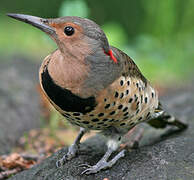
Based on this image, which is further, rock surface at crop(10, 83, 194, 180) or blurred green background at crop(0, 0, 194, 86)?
blurred green background at crop(0, 0, 194, 86)

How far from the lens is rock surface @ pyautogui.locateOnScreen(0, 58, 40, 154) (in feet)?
18.4

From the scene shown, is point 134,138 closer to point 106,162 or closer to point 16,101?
point 106,162

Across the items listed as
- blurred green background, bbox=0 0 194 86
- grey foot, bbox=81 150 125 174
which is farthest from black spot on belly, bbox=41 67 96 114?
blurred green background, bbox=0 0 194 86

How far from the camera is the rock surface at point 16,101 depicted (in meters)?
5.60

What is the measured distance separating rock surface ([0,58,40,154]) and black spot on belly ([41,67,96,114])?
1.85 meters

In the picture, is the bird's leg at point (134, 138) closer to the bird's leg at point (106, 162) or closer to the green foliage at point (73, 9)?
the bird's leg at point (106, 162)

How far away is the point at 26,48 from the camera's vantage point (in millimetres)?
8883

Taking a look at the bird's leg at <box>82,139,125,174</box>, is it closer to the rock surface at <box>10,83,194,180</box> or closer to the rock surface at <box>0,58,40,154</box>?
the rock surface at <box>10,83,194,180</box>

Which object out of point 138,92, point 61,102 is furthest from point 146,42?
point 61,102

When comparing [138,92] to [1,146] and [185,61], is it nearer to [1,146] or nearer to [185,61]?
[1,146]

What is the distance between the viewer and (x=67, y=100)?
360cm

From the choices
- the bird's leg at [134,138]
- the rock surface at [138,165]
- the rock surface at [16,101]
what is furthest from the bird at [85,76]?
the rock surface at [16,101]

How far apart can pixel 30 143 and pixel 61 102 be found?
80.8 inches

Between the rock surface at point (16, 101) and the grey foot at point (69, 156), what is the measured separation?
129 centimetres
